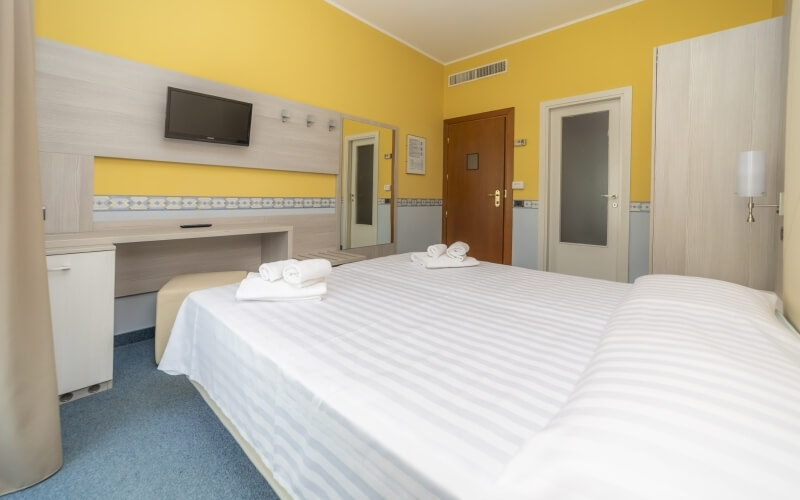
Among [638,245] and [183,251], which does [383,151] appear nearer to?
[183,251]

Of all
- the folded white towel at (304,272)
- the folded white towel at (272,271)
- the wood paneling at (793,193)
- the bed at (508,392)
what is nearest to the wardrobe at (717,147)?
the wood paneling at (793,193)

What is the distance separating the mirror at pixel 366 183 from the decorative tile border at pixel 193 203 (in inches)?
14.3

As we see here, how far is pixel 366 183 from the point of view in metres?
4.12

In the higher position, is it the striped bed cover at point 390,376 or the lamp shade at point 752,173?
the lamp shade at point 752,173

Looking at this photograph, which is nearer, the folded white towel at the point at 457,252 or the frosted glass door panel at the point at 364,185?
the folded white towel at the point at 457,252

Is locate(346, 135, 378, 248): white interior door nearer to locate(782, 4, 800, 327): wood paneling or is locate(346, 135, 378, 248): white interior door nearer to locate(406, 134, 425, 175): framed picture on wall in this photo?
locate(406, 134, 425, 175): framed picture on wall

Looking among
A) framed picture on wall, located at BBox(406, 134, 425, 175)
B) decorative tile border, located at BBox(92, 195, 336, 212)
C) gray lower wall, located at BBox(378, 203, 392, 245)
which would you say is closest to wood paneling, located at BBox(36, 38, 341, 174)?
decorative tile border, located at BBox(92, 195, 336, 212)

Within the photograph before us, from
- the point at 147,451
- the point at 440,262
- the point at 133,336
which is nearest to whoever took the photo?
the point at 147,451

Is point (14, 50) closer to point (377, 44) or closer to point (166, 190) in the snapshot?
point (166, 190)

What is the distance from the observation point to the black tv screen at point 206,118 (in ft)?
8.46

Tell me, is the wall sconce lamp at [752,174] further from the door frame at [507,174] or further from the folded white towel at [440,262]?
the door frame at [507,174]

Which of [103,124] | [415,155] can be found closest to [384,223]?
[415,155]

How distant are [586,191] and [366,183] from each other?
2.40 m

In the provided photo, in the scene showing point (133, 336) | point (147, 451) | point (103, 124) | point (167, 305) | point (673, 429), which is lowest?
point (147, 451)
